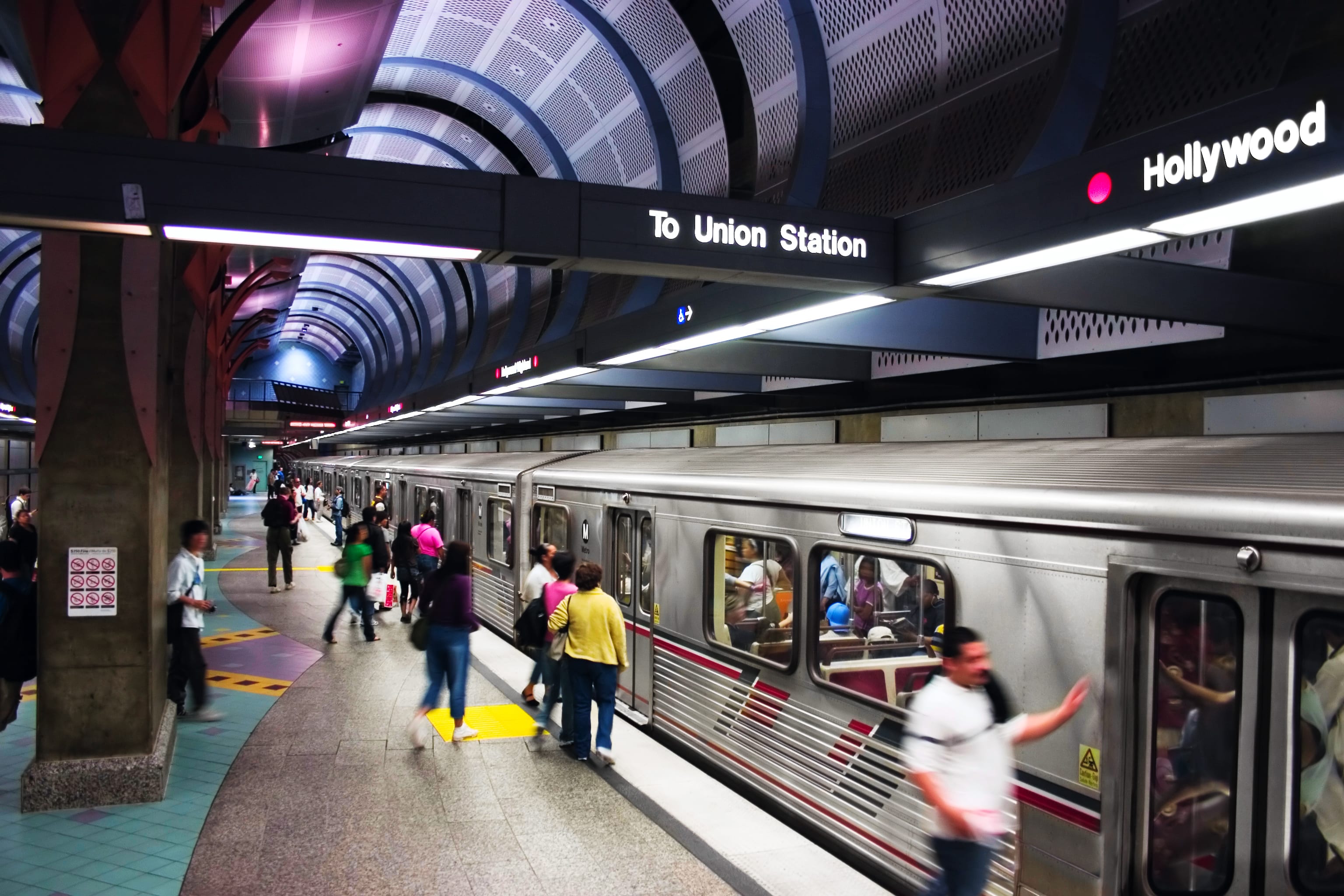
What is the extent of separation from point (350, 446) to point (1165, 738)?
49355 millimetres

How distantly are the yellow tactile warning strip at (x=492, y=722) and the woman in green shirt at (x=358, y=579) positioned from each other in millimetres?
3601

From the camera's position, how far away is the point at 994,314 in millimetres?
5820

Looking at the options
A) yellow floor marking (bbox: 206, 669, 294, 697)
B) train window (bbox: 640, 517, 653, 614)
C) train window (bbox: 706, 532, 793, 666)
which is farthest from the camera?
yellow floor marking (bbox: 206, 669, 294, 697)

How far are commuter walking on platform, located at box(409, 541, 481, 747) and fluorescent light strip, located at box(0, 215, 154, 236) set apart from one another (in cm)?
429

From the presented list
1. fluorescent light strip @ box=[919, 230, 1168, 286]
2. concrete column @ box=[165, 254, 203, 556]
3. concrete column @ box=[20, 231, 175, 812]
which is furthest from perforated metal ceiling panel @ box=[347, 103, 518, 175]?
fluorescent light strip @ box=[919, 230, 1168, 286]

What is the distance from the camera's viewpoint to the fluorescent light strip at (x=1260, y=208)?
2459 millimetres

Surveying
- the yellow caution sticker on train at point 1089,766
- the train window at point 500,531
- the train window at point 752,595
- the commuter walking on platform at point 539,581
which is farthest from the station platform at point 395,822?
the train window at point 500,531

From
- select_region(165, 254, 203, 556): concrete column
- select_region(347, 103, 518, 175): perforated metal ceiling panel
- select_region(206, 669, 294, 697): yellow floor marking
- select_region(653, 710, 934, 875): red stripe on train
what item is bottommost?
select_region(206, 669, 294, 697): yellow floor marking

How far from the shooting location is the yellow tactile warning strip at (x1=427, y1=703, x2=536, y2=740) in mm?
7777

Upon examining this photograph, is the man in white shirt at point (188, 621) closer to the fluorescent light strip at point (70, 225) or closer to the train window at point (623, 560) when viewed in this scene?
the train window at point (623, 560)

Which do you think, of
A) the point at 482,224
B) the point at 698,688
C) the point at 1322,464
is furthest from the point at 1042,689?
the point at 698,688

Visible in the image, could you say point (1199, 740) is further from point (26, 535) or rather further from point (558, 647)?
point (26, 535)

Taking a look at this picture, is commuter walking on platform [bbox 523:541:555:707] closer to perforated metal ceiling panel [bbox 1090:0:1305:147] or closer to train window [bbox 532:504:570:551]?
train window [bbox 532:504:570:551]

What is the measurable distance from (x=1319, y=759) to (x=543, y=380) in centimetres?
613
